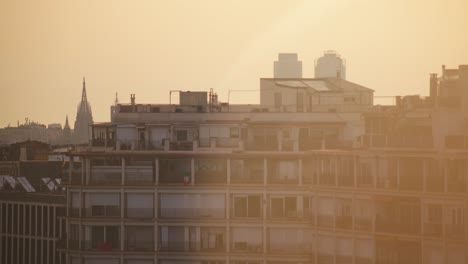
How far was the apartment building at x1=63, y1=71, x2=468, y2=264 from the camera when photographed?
90.5m

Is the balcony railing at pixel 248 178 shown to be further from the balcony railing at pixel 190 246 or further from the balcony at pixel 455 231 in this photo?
the balcony at pixel 455 231

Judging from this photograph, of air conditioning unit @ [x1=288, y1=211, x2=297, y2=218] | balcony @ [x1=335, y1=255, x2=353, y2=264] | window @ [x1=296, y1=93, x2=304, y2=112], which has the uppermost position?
window @ [x1=296, y1=93, x2=304, y2=112]

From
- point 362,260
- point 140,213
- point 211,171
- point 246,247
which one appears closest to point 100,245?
point 140,213

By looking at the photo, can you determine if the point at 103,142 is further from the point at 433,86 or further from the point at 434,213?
the point at 434,213

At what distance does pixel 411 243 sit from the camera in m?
88.2

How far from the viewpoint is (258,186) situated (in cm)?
10362

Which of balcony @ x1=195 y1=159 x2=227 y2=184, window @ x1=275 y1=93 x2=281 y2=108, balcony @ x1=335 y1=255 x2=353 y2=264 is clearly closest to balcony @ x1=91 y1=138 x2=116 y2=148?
balcony @ x1=195 y1=159 x2=227 y2=184

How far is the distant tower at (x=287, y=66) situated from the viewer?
185 meters

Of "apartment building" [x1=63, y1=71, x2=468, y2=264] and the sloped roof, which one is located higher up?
the sloped roof

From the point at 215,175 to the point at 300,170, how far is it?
4.82 m

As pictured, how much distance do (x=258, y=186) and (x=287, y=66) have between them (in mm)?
86730

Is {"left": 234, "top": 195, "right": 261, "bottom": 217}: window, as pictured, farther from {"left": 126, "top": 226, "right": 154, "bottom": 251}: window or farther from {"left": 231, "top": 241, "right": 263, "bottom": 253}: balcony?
{"left": 126, "top": 226, "right": 154, "bottom": 251}: window

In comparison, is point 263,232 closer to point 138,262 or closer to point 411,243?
point 138,262

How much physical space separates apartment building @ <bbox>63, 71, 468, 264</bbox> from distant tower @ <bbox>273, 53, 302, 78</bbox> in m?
66.7
